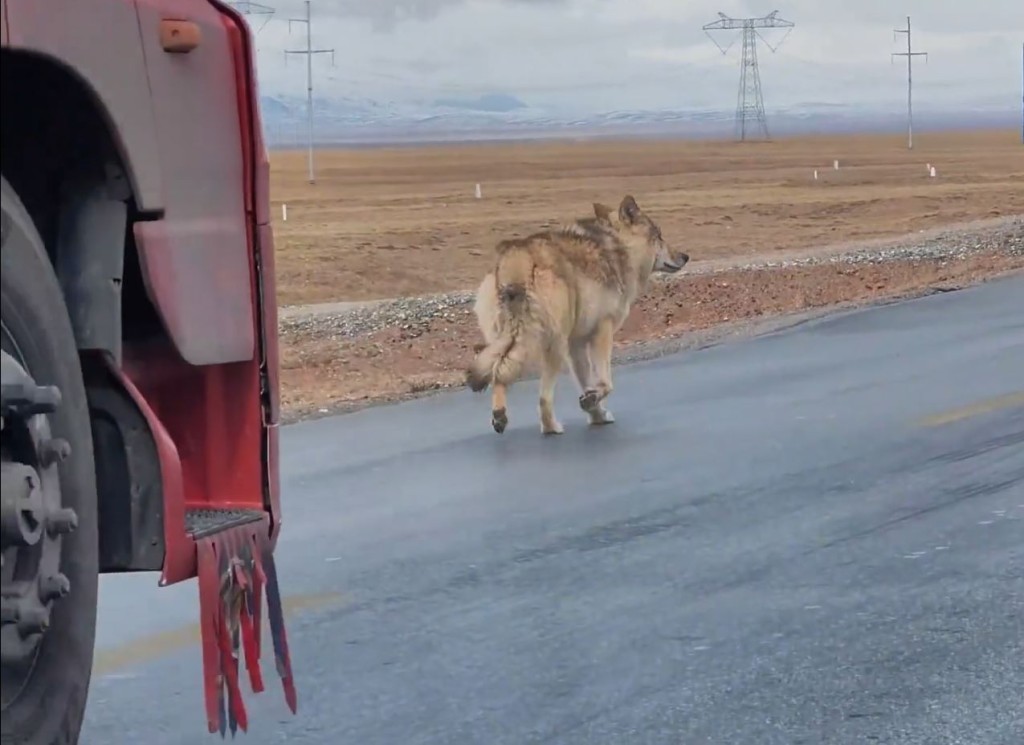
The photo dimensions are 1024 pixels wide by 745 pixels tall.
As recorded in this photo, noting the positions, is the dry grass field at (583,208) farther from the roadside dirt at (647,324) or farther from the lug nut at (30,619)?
the lug nut at (30,619)

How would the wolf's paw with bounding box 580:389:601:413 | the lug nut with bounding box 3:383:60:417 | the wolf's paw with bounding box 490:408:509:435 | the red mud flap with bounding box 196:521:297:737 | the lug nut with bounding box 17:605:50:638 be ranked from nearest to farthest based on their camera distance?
the lug nut with bounding box 3:383:60:417 → the lug nut with bounding box 17:605:50:638 → the red mud flap with bounding box 196:521:297:737 → the wolf's paw with bounding box 490:408:509:435 → the wolf's paw with bounding box 580:389:601:413

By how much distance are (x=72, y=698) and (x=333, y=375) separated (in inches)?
467

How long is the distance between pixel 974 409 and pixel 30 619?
920 cm

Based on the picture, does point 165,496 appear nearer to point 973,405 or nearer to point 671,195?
point 973,405

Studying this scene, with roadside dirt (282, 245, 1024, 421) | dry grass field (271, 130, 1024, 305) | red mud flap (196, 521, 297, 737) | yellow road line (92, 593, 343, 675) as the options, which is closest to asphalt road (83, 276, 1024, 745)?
yellow road line (92, 593, 343, 675)

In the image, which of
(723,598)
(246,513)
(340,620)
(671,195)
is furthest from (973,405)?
(671,195)

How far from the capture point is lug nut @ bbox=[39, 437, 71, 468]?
305 cm

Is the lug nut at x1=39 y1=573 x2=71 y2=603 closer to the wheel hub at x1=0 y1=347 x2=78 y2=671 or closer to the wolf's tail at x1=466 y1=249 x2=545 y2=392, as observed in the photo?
the wheel hub at x1=0 y1=347 x2=78 y2=671

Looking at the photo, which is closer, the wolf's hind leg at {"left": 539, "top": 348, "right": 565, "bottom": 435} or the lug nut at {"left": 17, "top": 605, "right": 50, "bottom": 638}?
the lug nut at {"left": 17, "top": 605, "right": 50, "bottom": 638}

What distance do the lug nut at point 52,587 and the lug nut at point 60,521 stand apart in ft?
0.25

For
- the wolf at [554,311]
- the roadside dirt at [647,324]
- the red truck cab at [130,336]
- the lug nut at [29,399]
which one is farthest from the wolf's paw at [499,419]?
the lug nut at [29,399]

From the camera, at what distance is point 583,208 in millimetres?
55969

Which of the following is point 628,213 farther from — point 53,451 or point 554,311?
point 53,451

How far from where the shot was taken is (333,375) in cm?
1512
